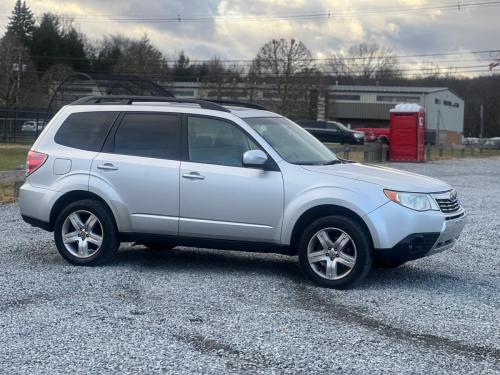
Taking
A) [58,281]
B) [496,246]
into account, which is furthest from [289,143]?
[496,246]

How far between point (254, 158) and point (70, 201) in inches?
88.3

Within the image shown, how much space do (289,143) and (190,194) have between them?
3.98 ft

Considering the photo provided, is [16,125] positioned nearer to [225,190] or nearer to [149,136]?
[149,136]

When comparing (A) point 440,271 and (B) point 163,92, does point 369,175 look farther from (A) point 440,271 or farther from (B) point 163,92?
(B) point 163,92

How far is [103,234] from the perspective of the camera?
25.6ft

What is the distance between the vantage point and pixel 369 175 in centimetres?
724

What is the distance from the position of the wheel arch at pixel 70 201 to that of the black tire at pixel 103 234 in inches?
1.3

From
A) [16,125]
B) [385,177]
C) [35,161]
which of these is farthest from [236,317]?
[16,125]

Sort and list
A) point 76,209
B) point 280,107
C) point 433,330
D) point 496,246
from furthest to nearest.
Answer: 1. point 280,107
2. point 496,246
3. point 76,209
4. point 433,330

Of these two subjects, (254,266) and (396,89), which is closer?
(254,266)

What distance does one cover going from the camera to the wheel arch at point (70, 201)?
7852 mm

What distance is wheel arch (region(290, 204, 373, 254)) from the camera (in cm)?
699

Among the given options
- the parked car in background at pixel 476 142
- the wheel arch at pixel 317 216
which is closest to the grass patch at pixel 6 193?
the wheel arch at pixel 317 216

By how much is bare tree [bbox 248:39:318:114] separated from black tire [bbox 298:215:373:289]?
151 ft
